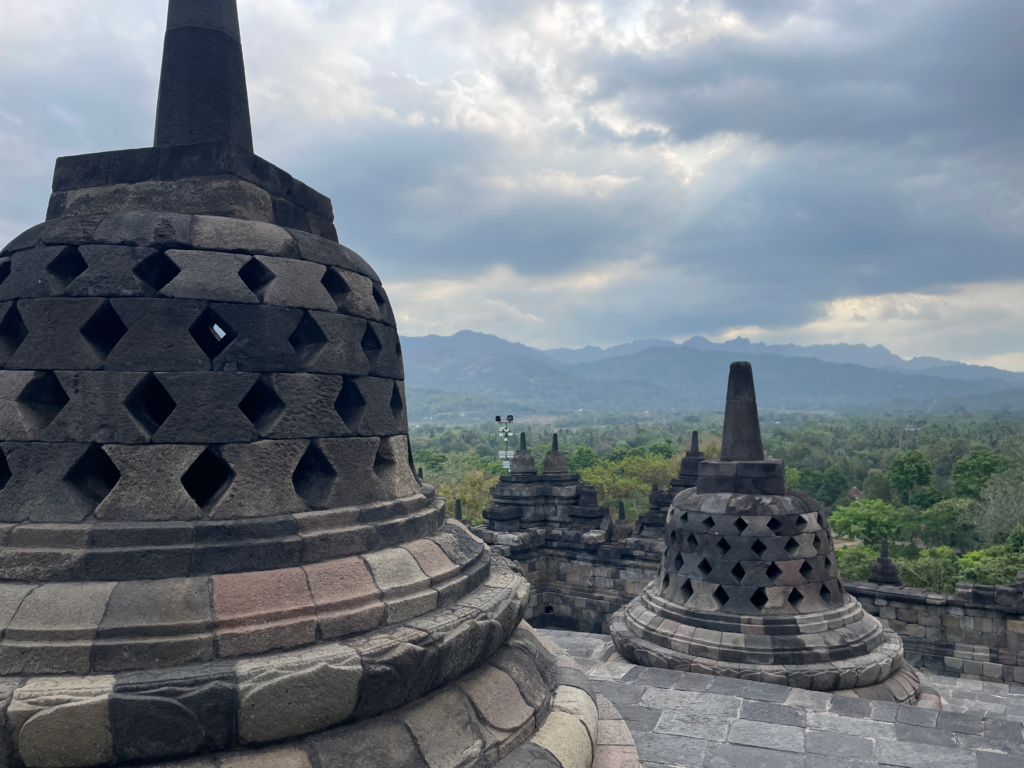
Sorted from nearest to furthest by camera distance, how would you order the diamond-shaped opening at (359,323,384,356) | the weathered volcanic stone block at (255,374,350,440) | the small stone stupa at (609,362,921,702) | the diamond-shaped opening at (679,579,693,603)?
the weathered volcanic stone block at (255,374,350,440)
the diamond-shaped opening at (359,323,384,356)
the small stone stupa at (609,362,921,702)
the diamond-shaped opening at (679,579,693,603)

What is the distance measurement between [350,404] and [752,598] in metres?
6.27

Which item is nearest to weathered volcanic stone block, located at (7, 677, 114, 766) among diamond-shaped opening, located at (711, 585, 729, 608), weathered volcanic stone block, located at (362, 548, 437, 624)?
weathered volcanic stone block, located at (362, 548, 437, 624)

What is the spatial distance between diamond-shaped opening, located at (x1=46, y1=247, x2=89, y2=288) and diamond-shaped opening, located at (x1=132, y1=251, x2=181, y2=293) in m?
0.31

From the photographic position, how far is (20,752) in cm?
258

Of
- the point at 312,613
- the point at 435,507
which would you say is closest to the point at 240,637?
the point at 312,613

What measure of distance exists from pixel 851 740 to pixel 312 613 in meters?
4.45

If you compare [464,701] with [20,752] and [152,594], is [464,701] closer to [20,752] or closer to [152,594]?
[152,594]

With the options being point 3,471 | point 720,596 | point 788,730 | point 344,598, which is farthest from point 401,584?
point 720,596

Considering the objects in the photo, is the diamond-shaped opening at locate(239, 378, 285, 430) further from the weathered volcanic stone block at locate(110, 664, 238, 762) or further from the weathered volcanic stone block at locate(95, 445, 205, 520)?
the weathered volcanic stone block at locate(110, 664, 238, 762)

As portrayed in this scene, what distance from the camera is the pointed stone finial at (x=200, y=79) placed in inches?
155

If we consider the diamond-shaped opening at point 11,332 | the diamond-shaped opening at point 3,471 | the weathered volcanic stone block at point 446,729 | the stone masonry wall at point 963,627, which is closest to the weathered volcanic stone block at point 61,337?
the diamond-shaped opening at point 11,332

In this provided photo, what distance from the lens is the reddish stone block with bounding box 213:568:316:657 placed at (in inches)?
115

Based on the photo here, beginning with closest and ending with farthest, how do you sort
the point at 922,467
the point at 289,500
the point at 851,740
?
the point at 289,500 < the point at 851,740 < the point at 922,467

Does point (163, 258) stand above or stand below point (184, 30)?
below
